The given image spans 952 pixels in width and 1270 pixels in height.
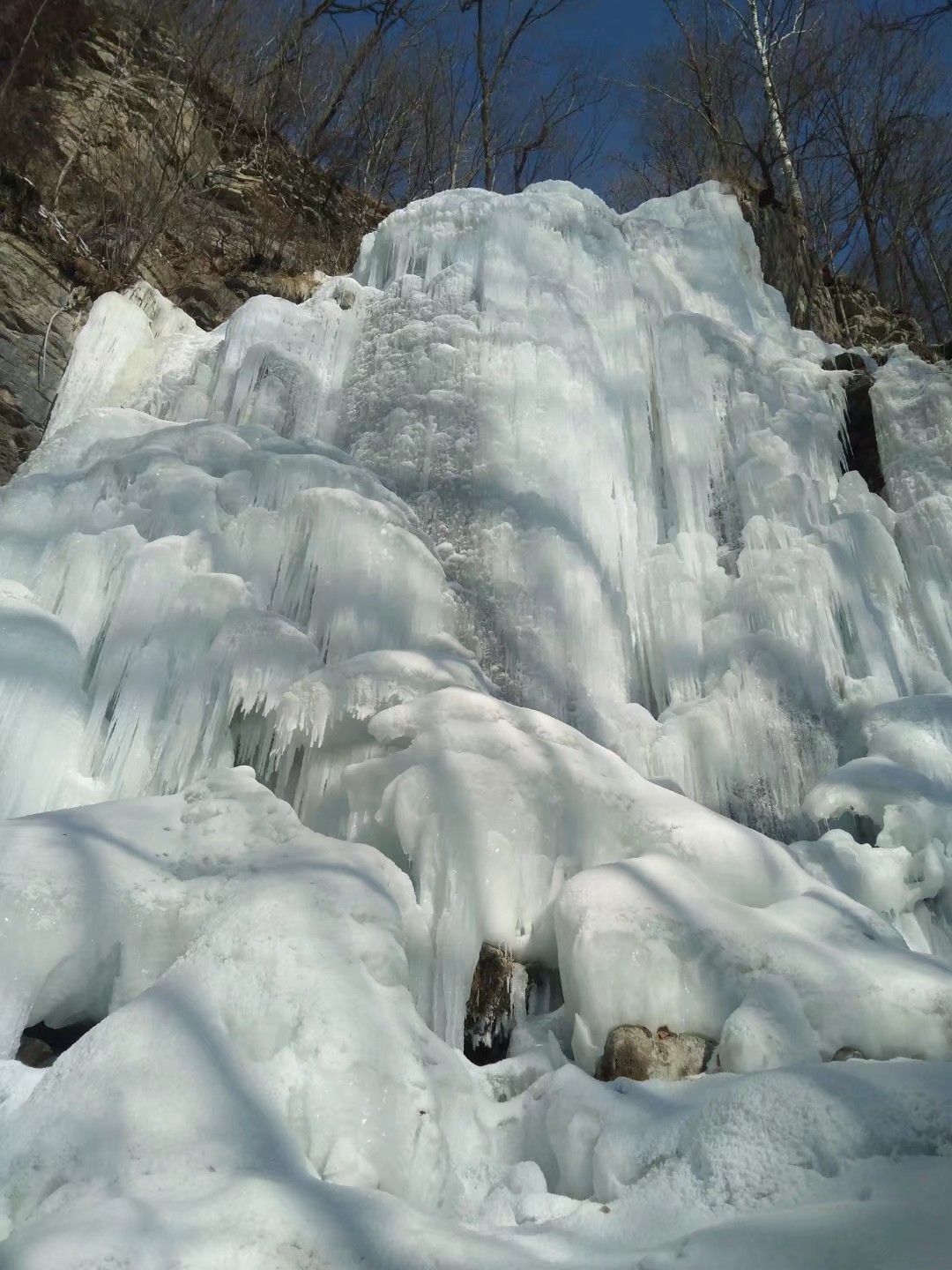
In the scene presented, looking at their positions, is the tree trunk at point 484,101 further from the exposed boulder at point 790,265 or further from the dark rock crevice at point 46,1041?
the dark rock crevice at point 46,1041

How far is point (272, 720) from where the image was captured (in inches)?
139

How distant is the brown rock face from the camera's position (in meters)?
2.34

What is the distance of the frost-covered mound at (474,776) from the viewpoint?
1.70 meters

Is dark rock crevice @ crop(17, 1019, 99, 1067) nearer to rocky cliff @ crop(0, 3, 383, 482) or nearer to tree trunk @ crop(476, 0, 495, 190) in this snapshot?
rocky cliff @ crop(0, 3, 383, 482)

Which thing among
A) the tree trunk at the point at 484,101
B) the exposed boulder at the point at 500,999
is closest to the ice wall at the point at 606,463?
the exposed boulder at the point at 500,999

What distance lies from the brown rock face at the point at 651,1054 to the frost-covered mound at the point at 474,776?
0.07 metres

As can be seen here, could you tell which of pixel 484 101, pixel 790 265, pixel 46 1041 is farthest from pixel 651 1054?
pixel 484 101

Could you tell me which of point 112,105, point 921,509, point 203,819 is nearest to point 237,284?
point 112,105

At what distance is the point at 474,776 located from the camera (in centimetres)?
309

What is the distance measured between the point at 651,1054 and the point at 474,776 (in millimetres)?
1019

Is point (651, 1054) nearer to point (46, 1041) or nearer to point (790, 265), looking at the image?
point (46, 1041)

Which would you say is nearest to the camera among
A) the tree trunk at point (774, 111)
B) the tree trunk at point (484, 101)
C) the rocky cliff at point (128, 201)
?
the rocky cliff at point (128, 201)

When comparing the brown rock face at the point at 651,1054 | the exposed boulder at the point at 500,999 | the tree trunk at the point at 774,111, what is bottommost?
the brown rock face at the point at 651,1054

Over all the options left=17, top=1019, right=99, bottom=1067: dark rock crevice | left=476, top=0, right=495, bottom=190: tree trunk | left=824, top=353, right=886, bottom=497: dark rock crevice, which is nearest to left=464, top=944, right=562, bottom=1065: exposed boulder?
left=17, top=1019, right=99, bottom=1067: dark rock crevice
